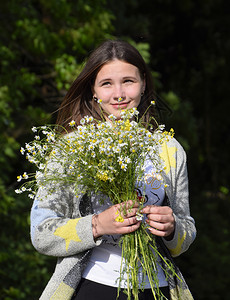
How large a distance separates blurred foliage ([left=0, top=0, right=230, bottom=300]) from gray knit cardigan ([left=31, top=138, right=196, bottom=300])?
37.6 inches

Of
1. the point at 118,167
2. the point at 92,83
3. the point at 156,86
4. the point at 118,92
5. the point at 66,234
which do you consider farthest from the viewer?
the point at 156,86

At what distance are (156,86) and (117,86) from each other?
11.4 ft

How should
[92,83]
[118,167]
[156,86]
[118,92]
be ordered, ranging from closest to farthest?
1. [118,167]
2. [118,92]
3. [92,83]
4. [156,86]

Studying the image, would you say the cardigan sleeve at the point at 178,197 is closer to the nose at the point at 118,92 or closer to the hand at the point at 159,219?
the hand at the point at 159,219

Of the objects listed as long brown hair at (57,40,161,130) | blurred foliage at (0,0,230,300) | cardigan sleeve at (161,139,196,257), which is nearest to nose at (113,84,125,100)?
long brown hair at (57,40,161,130)

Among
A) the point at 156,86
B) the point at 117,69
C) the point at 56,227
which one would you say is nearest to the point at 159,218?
the point at 56,227

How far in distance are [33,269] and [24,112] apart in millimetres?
1524

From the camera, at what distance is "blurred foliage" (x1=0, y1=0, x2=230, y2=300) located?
4988 millimetres

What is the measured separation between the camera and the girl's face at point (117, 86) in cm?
231

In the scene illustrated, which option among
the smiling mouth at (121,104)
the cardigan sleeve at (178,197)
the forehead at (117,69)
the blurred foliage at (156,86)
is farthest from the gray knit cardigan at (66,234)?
the blurred foliage at (156,86)

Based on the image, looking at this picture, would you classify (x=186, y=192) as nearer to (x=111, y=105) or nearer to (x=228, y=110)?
(x=111, y=105)

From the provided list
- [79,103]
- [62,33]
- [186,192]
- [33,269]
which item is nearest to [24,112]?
[62,33]

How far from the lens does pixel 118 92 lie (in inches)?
90.1

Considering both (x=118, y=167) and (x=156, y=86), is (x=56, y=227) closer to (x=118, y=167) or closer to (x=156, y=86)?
(x=118, y=167)
